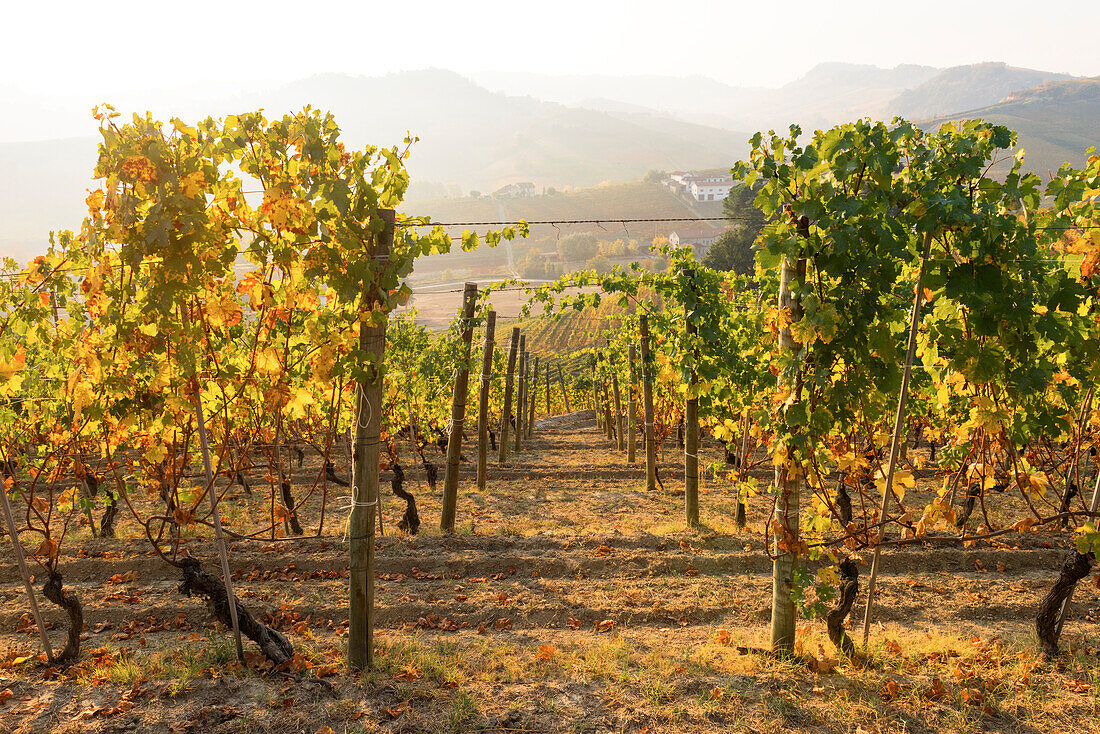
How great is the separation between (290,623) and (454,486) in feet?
11.3

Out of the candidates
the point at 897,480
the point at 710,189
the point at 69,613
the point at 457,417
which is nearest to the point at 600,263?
the point at 710,189

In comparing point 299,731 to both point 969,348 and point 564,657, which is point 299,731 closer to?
point 564,657

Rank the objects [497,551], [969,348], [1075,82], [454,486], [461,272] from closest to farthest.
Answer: [969,348]
[497,551]
[454,486]
[461,272]
[1075,82]

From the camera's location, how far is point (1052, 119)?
5886 inches

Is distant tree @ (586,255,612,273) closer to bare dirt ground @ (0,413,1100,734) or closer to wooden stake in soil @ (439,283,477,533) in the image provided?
wooden stake in soil @ (439,283,477,533)

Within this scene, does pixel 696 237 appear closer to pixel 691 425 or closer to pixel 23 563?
pixel 691 425

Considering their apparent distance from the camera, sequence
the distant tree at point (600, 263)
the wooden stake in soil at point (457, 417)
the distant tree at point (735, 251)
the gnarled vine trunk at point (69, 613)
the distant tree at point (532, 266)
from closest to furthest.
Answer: the gnarled vine trunk at point (69, 613) < the wooden stake in soil at point (457, 417) < the distant tree at point (735, 251) < the distant tree at point (600, 263) < the distant tree at point (532, 266)

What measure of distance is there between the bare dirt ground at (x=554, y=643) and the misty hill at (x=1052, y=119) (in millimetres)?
111405

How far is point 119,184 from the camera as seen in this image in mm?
3988

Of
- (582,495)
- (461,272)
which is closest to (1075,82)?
(461,272)

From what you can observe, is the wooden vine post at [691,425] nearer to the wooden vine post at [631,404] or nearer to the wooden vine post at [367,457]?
the wooden vine post at [631,404]

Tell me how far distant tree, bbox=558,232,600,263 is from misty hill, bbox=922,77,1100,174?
185 feet

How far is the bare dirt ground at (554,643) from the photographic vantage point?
4199mm

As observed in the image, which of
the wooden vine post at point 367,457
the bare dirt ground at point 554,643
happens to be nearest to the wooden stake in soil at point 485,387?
the bare dirt ground at point 554,643
